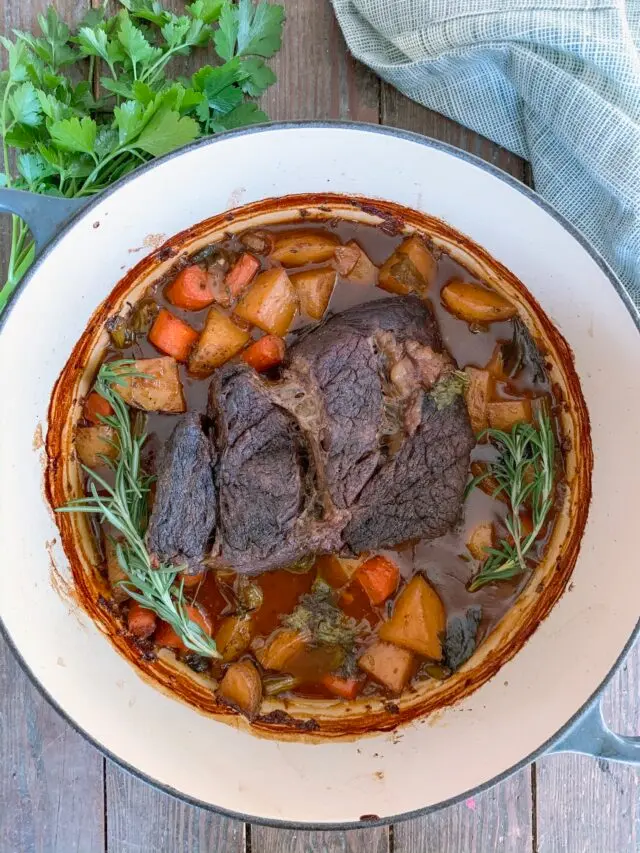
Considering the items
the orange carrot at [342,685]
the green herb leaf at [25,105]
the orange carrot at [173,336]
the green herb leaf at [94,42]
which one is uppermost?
the green herb leaf at [94,42]

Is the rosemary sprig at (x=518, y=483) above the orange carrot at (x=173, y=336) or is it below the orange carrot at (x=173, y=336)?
below

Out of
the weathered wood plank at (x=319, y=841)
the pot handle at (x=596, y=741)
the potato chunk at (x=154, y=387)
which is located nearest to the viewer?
the pot handle at (x=596, y=741)

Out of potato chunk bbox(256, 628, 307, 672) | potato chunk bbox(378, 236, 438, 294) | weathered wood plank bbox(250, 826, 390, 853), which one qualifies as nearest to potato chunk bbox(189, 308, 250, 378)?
potato chunk bbox(378, 236, 438, 294)

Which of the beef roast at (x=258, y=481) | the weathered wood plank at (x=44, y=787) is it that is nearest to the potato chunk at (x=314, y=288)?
the beef roast at (x=258, y=481)

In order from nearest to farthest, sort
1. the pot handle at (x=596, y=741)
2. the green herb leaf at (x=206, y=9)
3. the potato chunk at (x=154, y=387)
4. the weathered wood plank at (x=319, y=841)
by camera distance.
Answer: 1. the pot handle at (x=596, y=741)
2. the green herb leaf at (x=206, y=9)
3. the potato chunk at (x=154, y=387)
4. the weathered wood plank at (x=319, y=841)

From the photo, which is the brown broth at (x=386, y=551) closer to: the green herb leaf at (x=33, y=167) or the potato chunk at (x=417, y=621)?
the potato chunk at (x=417, y=621)

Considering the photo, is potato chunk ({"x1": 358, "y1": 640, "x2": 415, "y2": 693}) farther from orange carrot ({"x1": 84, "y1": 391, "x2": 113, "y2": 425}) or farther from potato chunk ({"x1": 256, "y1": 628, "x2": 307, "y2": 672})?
orange carrot ({"x1": 84, "y1": 391, "x2": 113, "y2": 425})

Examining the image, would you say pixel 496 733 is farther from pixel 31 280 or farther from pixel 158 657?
pixel 31 280

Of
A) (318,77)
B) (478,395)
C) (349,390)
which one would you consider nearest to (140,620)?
(349,390)

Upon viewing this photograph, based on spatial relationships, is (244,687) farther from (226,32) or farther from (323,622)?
(226,32)
